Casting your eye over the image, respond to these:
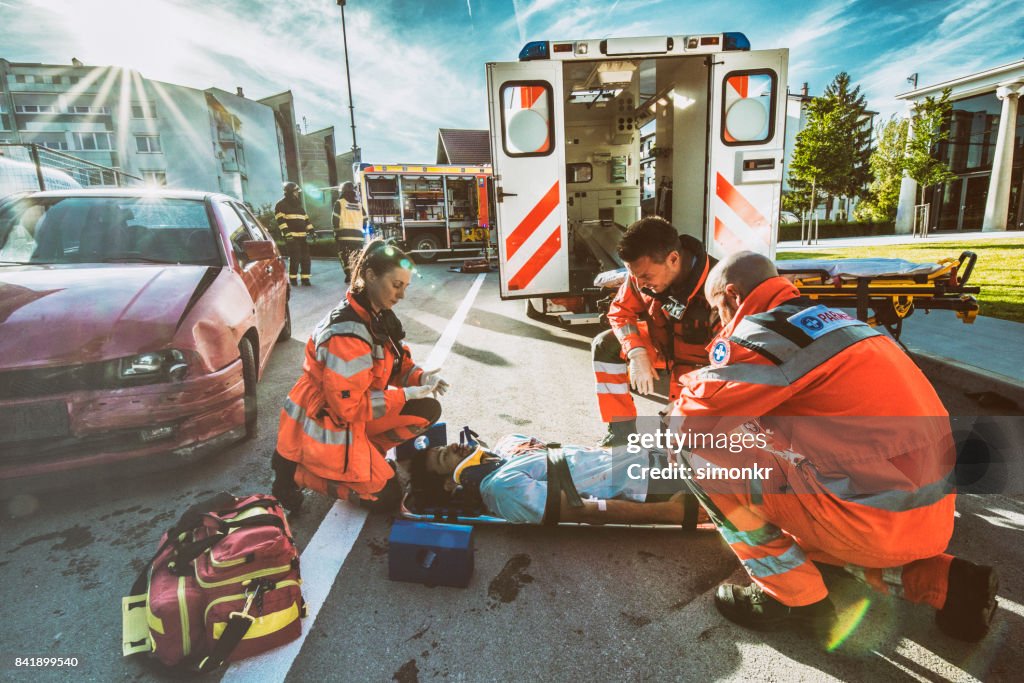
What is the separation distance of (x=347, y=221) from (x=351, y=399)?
9.23 meters

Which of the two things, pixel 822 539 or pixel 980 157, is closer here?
pixel 822 539

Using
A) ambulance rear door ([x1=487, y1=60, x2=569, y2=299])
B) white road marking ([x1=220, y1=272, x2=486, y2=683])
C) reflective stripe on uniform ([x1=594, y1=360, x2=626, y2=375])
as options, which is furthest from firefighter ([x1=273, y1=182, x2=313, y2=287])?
white road marking ([x1=220, y1=272, x2=486, y2=683])

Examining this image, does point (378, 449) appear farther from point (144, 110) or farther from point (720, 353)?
point (144, 110)

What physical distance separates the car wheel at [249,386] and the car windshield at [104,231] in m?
0.72

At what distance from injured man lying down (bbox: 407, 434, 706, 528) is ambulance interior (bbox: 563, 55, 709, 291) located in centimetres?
347

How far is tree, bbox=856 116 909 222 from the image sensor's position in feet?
76.6

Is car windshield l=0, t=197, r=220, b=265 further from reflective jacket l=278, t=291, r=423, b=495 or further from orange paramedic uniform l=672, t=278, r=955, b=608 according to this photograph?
orange paramedic uniform l=672, t=278, r=955, b=608

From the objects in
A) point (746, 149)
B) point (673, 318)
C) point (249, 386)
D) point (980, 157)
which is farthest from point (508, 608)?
point (980, 157)

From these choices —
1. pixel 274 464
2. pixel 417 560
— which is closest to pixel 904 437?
pixel 417 560

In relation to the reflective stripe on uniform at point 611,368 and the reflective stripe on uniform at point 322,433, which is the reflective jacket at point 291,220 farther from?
the reflective stripe on uniform at point 322,433

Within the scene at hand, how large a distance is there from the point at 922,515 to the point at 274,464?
102 inches

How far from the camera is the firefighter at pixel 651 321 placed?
289 cm

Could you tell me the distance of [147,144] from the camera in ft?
98.4

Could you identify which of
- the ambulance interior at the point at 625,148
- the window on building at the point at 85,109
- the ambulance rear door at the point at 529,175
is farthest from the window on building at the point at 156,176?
the ambulance rear door at the point at 529,175
